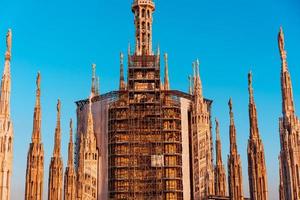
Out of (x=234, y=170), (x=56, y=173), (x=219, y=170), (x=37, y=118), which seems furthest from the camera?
(x=219, y=170)

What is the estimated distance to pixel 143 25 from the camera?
86.4 meters

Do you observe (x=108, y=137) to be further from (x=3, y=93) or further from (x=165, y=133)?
(x=3, y=93)

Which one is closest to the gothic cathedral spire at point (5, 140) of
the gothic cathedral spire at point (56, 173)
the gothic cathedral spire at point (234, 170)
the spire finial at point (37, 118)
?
the spire finial at point (37, 118)

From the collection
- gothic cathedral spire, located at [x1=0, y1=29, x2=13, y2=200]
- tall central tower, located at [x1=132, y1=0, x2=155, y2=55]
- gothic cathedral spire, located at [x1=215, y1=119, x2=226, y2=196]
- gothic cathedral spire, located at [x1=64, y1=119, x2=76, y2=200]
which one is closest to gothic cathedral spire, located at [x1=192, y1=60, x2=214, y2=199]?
gothic cathedral spire, located at [x1=215, y1=119, x2=226, y2=196]

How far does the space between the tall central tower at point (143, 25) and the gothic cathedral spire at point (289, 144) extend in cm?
3829

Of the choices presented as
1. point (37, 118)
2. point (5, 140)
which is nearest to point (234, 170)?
point (37, 118)

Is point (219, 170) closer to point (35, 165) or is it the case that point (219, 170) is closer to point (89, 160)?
point (89, 160)

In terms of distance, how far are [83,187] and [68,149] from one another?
7.39m

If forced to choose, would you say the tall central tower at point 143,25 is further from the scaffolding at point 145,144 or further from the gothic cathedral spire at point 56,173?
the gothic cathedral spire at point 56,173

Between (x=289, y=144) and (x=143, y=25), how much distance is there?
4442 cm

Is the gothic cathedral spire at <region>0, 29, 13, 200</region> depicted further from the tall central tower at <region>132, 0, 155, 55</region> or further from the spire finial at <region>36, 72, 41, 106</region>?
the tall central tower at <region>132, 0, 155, 55</region>

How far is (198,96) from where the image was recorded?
7838cm

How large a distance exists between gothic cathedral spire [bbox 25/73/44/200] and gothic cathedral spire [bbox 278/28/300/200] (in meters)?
23.9

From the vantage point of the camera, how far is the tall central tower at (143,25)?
8481cm
